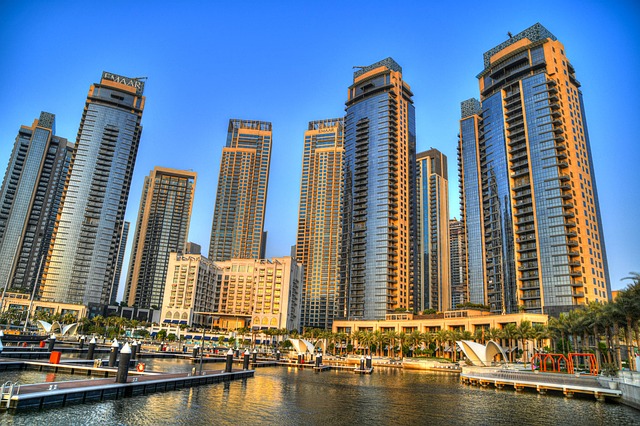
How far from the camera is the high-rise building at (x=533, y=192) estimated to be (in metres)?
140

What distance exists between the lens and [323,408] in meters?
45.5

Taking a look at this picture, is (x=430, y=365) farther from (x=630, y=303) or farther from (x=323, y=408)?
(x=323, y=408)

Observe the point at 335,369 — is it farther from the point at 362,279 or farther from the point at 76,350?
the point at 362,279

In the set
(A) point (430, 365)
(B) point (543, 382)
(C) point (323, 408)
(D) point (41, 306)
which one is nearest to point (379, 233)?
(A) point (430, 365)

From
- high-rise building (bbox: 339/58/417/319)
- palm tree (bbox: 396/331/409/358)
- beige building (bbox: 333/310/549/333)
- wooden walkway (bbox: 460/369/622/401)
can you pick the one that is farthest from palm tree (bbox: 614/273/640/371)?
high-rise building (bbox: 339/58/417/319)

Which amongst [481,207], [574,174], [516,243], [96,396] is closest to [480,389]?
[96,396]

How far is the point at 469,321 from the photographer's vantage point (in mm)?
148875

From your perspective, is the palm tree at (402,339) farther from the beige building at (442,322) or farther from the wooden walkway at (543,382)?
the wooden walkway at (543,382)

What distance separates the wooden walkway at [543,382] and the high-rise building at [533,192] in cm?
7377

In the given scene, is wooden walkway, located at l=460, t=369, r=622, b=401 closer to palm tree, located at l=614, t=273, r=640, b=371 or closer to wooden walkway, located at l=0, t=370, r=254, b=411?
palm tree, located at l=614, t=273, r=640, b=371

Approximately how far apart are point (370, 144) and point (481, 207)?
5499 centimetres

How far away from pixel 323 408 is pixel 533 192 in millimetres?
129204

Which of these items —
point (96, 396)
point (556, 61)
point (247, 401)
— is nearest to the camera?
point (96, 396)

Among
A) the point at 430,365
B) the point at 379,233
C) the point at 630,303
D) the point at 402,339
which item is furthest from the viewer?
the point at 379,233
